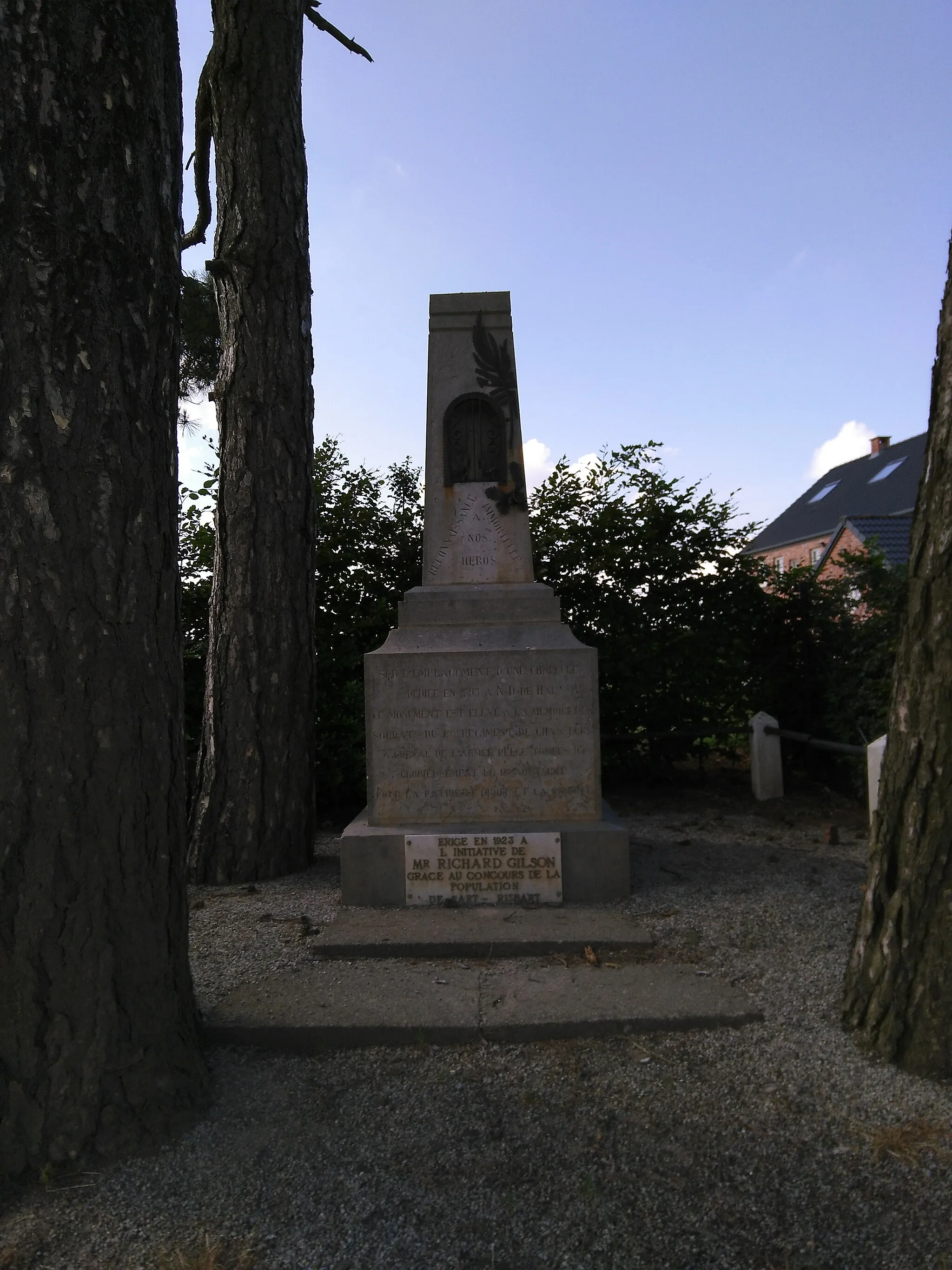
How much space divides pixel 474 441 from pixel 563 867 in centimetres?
253

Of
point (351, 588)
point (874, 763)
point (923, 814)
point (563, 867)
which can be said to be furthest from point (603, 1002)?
point (351, 588)

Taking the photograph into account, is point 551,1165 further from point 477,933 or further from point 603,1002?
point 477,933

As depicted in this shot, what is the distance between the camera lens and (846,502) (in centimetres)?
3575

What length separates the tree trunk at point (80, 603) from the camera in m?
2.25

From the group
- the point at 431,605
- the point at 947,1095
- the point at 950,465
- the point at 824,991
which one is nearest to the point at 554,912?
the point at 824,991

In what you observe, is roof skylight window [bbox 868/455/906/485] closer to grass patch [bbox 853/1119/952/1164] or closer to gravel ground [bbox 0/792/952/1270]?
gravel ground [bbox 0/792/952/1270]

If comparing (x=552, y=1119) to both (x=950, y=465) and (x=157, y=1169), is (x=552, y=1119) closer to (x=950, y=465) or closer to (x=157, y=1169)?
(x=157, y=1169)

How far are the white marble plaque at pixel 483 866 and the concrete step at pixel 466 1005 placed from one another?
0.93m

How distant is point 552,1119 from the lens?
2.46 metres

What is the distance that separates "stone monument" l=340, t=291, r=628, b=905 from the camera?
461 centimetres

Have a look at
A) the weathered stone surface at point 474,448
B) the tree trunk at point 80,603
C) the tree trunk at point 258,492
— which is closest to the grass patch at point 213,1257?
the tree trunk at point 80,603

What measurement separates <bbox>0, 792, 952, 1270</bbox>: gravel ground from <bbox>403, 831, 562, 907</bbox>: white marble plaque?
56.0 inches

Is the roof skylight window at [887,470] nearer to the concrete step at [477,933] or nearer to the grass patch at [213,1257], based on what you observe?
the concrete step at [477,933]

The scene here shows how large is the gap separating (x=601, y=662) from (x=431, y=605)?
2.99 metres
